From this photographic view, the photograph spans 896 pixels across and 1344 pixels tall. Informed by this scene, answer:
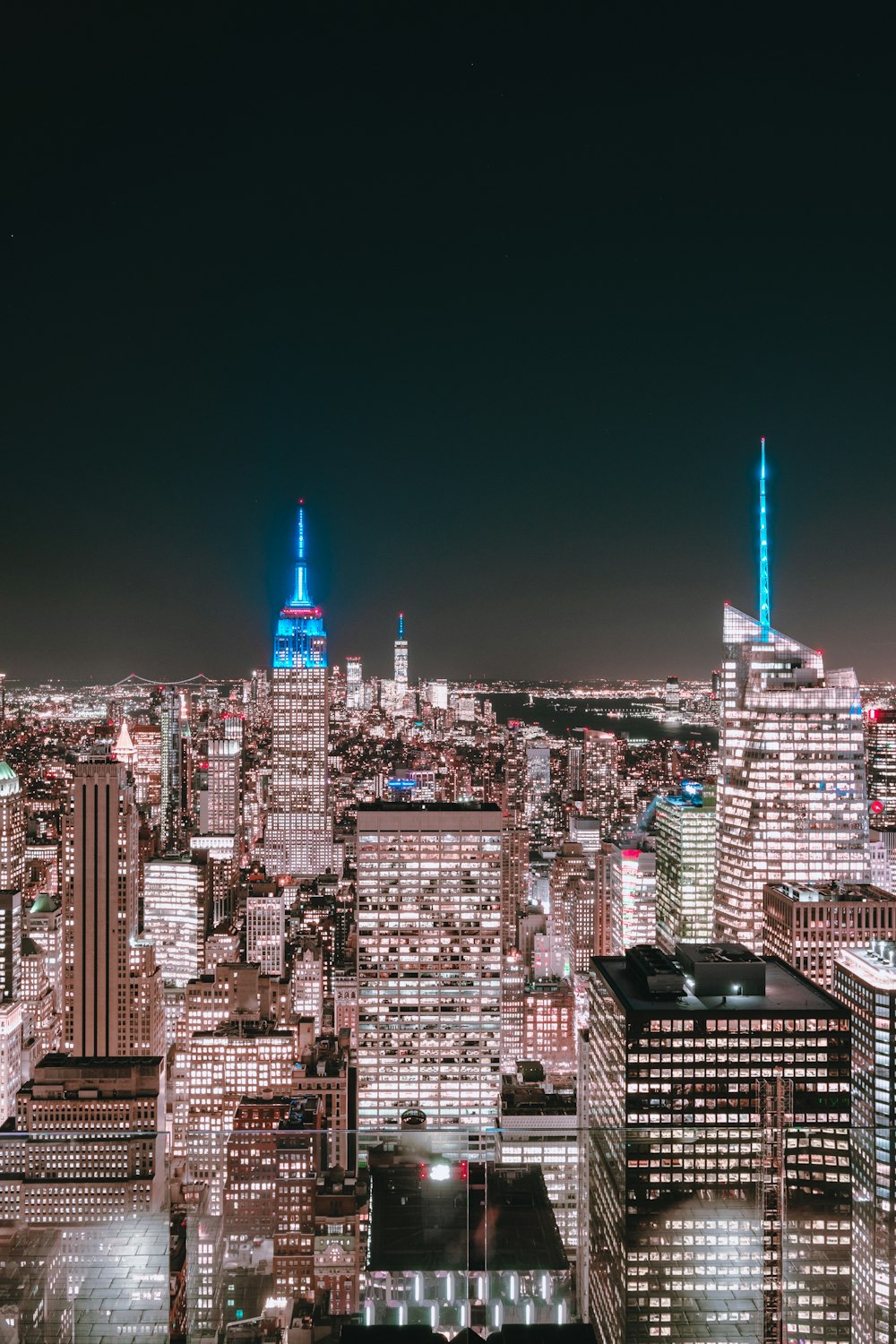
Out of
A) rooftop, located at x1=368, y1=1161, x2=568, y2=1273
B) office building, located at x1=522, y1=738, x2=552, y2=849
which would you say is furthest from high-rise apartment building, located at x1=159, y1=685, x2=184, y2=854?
rooftop, located at x1=368, y1=1161, x2=568, y2=1273

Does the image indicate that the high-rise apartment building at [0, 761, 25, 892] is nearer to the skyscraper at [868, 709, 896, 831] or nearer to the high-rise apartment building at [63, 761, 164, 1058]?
the high-rise apartment building at [63, 761, 164, 1058]

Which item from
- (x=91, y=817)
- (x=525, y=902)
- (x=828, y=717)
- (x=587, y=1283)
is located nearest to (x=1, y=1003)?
(x=91, y=817)

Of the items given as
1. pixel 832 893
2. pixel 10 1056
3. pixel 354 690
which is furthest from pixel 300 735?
pixel 832 893

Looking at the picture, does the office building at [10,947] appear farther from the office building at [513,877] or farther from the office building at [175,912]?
the office building at [513,877]

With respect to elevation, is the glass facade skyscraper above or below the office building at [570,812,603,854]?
above

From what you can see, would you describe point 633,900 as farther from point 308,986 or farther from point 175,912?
point 175,912

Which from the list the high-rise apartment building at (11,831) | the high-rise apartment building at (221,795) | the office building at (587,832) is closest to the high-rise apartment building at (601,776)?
the office building at (587,832)
